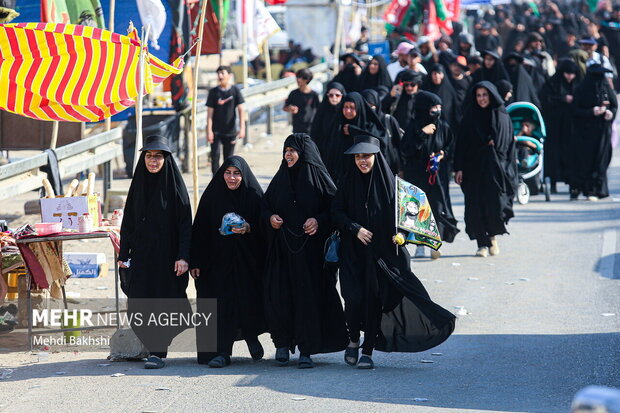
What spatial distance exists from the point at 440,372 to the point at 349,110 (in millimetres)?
3709

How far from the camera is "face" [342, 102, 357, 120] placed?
10.6 m

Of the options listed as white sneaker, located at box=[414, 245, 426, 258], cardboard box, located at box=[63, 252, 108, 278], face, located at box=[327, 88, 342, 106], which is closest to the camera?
cardboard box, located at box=[63, 252, 108, 278]

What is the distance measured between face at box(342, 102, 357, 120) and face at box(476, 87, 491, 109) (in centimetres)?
154

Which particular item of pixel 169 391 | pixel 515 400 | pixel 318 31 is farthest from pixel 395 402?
pixel 318 31

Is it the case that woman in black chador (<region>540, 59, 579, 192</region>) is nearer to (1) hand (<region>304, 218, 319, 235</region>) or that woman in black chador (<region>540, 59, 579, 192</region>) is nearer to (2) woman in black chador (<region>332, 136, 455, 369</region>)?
(2) woman in black chador (<region>332, 136, 455, 369</region>)

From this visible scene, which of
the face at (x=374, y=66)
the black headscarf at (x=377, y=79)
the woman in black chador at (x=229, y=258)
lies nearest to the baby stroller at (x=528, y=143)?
the black headscarf at (x=377, y=79)

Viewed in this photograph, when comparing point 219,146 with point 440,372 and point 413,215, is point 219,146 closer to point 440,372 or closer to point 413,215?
point 413,215

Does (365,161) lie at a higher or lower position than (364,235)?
higher

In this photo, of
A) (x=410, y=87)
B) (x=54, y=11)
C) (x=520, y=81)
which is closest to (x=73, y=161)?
(x=54, y=11)

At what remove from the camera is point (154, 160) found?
296 inches

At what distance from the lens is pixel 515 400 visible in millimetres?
6645

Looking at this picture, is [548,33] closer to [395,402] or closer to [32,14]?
[32,14]

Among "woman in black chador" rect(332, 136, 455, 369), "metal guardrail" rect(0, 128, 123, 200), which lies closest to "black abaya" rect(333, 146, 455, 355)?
"woman in black chador" rect(332, 136, 455, 369)

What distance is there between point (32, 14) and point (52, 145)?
1.38 m
